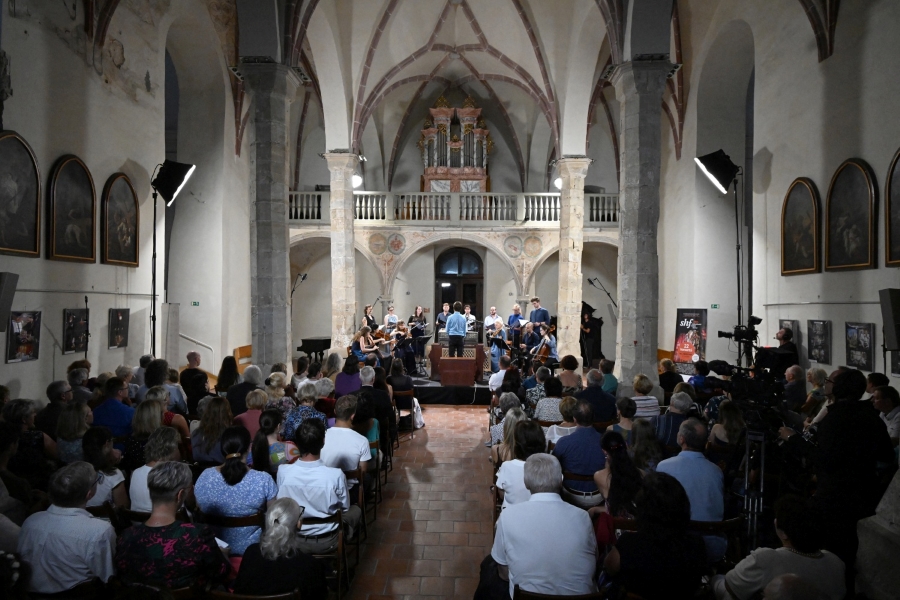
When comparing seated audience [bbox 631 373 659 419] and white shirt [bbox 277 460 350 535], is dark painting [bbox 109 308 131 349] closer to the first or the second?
white shirt [bbox 277 460 350 535]

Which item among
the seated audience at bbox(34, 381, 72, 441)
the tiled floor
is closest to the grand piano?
the tiled floor

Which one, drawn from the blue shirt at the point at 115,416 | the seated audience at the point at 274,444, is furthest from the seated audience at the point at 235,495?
the blue shirt at the point at 115,416

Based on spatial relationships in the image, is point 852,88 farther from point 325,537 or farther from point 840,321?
point 325,537

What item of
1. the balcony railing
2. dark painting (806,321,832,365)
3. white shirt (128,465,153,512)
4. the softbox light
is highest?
the balcony railing

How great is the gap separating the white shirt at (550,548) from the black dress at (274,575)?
89cm

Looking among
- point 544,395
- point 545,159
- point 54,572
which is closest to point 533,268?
point 545,159

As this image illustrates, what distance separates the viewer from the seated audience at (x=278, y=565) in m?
2.45

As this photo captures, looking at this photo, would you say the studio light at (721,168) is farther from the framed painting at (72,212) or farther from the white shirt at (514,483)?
the framed painting at (72,212)

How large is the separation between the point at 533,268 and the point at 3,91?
45.7ft

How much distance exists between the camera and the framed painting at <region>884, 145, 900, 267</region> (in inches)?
247

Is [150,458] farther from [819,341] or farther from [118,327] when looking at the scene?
[819,341]

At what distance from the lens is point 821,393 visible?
19.1ft

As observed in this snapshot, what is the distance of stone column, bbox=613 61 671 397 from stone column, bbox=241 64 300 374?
5124mm

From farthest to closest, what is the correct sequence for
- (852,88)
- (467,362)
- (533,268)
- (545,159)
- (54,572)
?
(545,159) < (533,268) < (467,362) < (852,88) < (54,572)
